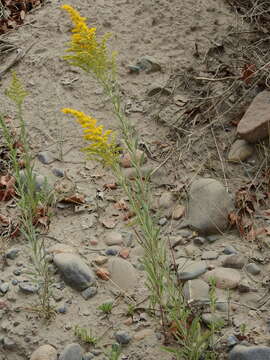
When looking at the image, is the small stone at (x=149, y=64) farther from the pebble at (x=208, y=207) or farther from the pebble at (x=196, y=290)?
the pebble at (x=196, y=290)

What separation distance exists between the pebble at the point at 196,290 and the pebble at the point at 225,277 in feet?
0.19

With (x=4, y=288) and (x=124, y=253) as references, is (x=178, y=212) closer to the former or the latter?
(x=124, y=253)

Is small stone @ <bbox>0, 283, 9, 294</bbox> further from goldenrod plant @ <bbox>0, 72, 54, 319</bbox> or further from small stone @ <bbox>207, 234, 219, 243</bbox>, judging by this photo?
small stone @ <bbox>207, 234, 219, 243</bbox>

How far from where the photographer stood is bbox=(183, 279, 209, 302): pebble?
119 inches

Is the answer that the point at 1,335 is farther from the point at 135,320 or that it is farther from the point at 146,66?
the point at 146,66

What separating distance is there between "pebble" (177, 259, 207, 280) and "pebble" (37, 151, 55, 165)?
1.44 metres

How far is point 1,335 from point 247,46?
2966mm

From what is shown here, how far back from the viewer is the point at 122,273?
328 centimetres

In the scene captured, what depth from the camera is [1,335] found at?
303cm

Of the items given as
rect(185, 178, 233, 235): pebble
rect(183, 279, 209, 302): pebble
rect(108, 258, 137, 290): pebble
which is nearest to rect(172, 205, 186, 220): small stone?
rect(185, 178, 233, 235): pebble

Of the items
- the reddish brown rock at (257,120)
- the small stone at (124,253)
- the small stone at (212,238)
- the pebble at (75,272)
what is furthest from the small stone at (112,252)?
the reddish brown rock at (257,120)

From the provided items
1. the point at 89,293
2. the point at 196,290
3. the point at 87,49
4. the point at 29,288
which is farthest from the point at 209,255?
the point at 87,49

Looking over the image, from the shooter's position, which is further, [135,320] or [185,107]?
[185,107]

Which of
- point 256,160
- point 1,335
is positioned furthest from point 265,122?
point 1,335
